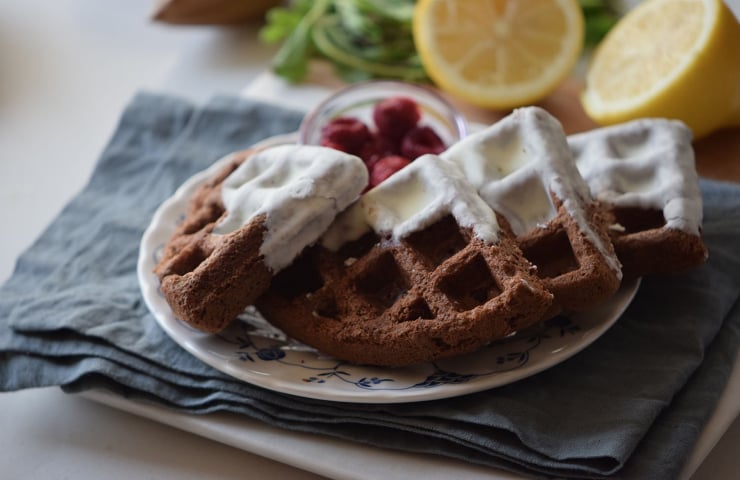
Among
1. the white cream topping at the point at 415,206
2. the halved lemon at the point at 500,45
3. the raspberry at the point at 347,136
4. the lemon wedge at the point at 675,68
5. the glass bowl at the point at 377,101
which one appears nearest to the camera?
the white cream topping at the point at 415,206

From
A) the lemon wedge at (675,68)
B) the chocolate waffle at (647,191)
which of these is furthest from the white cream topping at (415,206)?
the lemon wedge at (675,68)

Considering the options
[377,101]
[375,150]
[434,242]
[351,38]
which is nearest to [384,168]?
[375,150]

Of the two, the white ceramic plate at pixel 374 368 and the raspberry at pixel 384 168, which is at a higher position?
the raspberry at pixel 384 168

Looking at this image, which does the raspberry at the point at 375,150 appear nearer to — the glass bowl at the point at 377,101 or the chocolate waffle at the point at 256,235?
the glass bowl at the point at 377,101

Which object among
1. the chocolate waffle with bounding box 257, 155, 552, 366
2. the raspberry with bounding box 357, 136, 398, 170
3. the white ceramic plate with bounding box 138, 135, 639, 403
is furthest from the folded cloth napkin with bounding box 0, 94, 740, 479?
the raspberry with bounding box 357, 136, 398, 170

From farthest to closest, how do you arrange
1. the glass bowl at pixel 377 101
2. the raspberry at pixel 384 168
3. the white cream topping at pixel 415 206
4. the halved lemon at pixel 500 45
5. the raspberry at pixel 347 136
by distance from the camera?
the halved lemon at pixel 500 45 → the glass bowl at pixel 377 101 → the raspberry at pixel 347 136 → the raspberry at pixel 384 168 → the white cream topping at pixel 415 206

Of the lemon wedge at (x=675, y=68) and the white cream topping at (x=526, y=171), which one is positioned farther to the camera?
the lemon wedge at (x=675, y=68)

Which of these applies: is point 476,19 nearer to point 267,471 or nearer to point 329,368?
point 329,368
